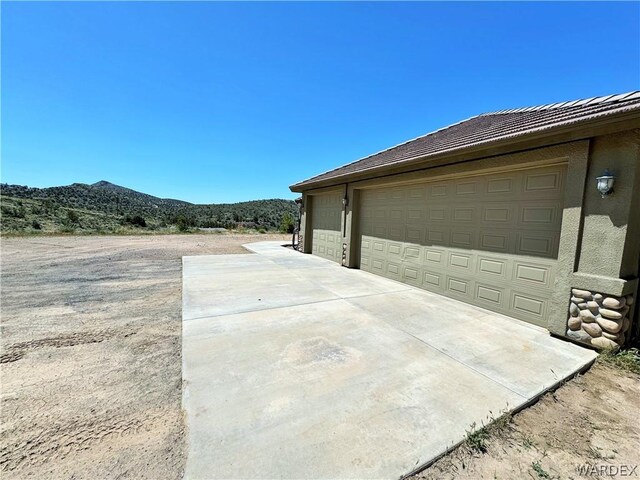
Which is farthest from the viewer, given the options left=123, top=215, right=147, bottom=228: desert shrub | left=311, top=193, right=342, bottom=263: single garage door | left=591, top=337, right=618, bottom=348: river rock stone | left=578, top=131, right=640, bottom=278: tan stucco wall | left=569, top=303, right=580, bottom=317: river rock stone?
left=123, top=215, right=147, bottom=228: desert shrub

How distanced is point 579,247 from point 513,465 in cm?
347

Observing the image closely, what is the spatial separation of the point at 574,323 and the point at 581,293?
1.51 feet

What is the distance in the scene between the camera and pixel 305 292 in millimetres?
6305

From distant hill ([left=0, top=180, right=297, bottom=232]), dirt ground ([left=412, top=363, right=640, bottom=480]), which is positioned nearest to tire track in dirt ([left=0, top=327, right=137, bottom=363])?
dirt ground ([left=412, top=363, right=640, bottom=480])

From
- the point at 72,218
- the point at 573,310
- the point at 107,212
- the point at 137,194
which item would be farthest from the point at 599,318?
the point at 137,194

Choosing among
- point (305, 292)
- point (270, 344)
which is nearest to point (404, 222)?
point (305, 292)

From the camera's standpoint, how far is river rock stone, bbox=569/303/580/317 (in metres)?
3.98

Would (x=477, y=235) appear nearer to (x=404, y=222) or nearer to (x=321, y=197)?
(x=404, y=222)

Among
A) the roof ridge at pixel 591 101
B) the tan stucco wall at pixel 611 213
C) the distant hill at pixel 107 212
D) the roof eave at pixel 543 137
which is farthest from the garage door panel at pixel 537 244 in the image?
the distant hill at pixel 107 212

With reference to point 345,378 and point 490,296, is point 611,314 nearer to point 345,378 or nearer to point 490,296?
point 490,296

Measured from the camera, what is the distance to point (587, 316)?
3.86 meters

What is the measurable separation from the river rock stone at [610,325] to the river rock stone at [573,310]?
0.26 meters

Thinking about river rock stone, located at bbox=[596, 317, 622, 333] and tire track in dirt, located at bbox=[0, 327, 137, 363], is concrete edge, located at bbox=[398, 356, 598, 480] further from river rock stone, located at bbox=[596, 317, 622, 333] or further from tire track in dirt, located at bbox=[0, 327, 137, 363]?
tire track in dirt, located at bbox=[0, 327, 137, 363]

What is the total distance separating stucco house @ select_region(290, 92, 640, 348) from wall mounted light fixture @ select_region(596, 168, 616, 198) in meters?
0.01
